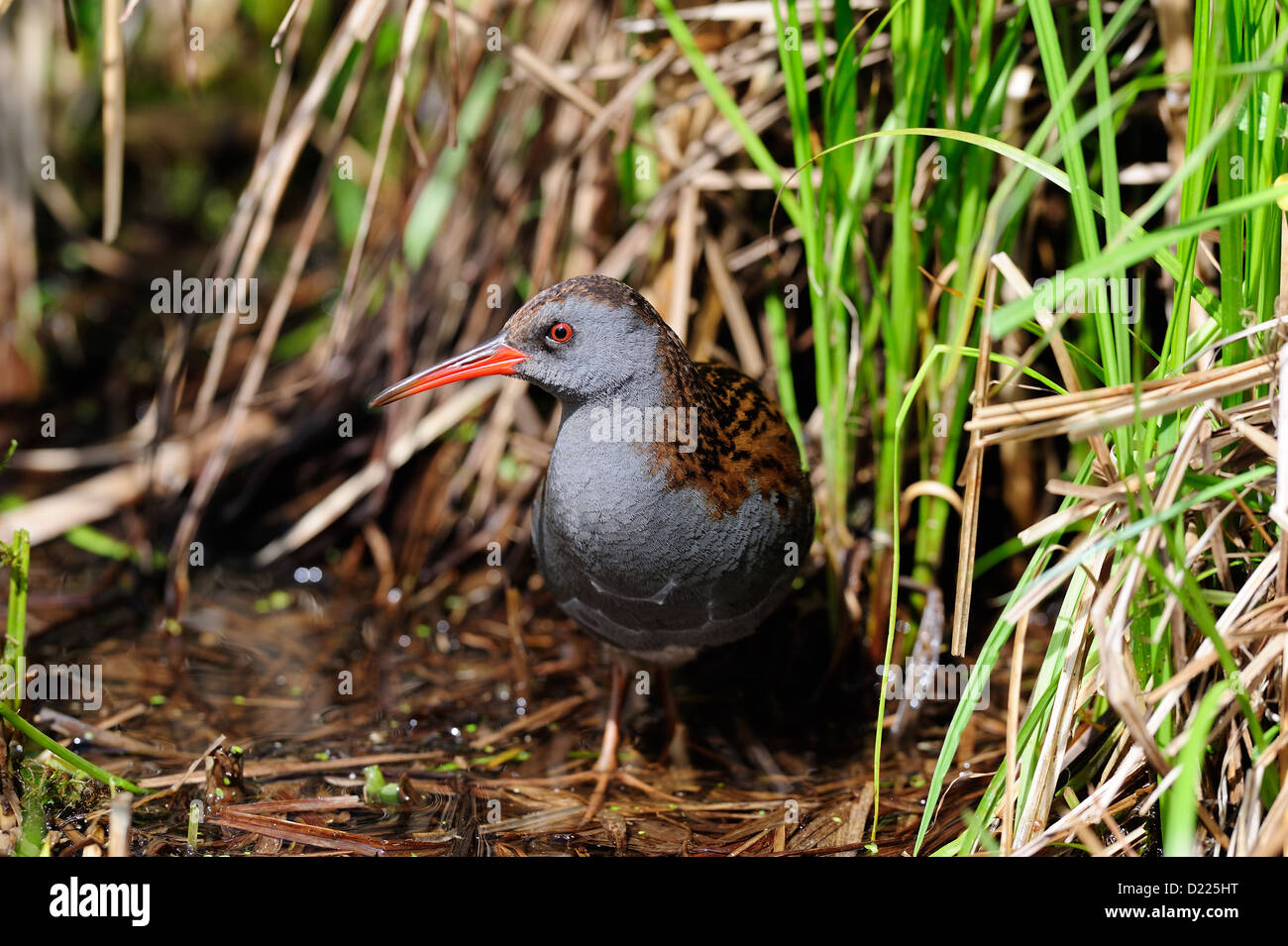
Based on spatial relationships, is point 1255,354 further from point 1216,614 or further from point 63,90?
point 63,90

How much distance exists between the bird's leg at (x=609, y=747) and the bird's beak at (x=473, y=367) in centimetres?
92

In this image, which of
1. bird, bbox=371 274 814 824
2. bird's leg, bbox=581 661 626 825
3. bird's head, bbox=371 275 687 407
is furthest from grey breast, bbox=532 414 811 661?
bird's leg, bbox=581 661 626 825

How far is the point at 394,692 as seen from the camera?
3496 mm

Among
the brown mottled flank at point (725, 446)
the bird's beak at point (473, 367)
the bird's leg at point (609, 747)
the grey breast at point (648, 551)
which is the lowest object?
the bird's leg at point (609, 747)

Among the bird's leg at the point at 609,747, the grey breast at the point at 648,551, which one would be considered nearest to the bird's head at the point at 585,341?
the grey breast at the point at 648,551

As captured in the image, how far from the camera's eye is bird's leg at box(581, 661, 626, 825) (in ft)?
9.84

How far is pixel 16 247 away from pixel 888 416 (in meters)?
3.29

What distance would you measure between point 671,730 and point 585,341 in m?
1.26

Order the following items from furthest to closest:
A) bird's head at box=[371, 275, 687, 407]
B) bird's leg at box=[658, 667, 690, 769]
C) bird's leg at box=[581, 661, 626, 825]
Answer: bird's leg at box=[658, 667, 690, 769] → bird's leg at box=[581, 661, 626, 825] → bird's head at box=[371, 275, 687, 407]

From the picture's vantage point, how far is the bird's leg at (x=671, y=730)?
3.33 meters

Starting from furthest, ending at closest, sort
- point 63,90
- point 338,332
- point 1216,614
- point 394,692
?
1. point 63,90
2. point 338,332
3. point 394,692
4. point 1216,614

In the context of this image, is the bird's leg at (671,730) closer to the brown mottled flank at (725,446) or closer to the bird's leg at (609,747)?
the bird's leg at (609,747)

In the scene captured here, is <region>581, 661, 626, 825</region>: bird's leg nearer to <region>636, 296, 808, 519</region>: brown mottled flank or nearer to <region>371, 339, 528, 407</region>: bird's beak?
<region>636, 296, 808, 519</region>: brown mottled flank
